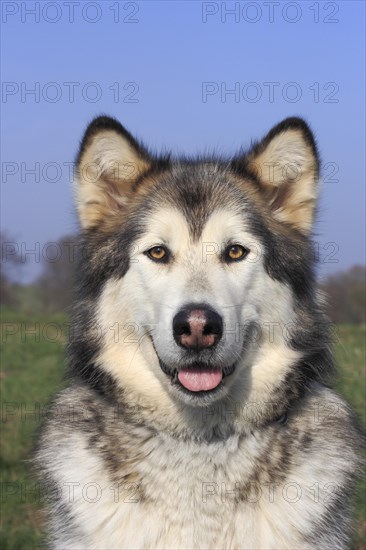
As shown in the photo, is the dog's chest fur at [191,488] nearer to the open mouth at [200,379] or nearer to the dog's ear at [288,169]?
the open mouth at [200,379]

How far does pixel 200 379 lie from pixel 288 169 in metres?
1.48

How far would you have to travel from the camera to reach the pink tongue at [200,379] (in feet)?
15.3

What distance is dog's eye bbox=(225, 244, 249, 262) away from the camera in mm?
4902

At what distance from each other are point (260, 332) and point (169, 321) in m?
0.70

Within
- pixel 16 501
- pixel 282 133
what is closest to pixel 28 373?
pixel 16 501

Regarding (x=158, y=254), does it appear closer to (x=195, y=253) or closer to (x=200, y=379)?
(x=195, y=253)

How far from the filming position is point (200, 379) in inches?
184

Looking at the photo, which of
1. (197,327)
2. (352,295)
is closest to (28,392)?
(197,327)

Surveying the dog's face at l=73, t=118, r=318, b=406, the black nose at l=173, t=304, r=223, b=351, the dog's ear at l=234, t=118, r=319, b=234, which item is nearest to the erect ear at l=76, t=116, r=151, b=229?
the dog's face at l=73, t=118, r=318, b=406

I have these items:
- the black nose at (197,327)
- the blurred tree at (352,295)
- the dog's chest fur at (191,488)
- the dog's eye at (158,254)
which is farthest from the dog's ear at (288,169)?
the blurred tree at (352,295)

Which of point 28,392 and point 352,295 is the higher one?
point 352,295

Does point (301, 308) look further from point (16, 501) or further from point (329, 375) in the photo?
point (16, 501)

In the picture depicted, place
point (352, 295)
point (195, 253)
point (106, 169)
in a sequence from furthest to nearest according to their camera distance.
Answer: point (352, 295) → point (106, 169) → point (195, 253)

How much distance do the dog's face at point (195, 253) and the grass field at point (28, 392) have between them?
2.29ft
